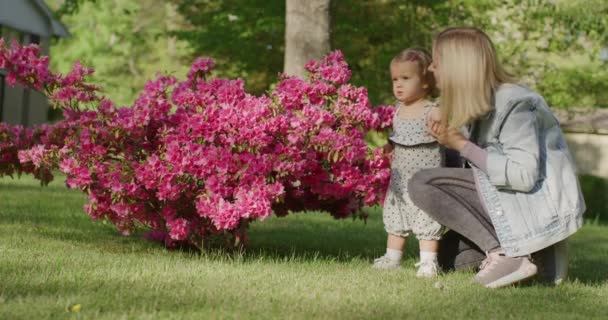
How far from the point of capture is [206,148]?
615 centimetres

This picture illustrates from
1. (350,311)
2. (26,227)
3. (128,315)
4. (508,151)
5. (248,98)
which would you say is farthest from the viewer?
(26,227)

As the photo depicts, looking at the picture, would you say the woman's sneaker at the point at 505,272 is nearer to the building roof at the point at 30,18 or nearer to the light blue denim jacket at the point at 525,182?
the light blue denim jacket at the point at 525,182

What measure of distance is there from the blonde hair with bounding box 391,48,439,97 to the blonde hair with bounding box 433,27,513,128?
543 millimetres

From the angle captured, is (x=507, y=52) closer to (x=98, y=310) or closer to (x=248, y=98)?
(x=248, y=98)

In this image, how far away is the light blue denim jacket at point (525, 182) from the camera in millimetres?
5438

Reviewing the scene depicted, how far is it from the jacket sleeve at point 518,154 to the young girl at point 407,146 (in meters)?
0.79

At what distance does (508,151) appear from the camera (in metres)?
5.50

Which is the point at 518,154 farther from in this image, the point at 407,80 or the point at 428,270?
the point at 407,80

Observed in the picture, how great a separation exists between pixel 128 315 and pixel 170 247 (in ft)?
10.4

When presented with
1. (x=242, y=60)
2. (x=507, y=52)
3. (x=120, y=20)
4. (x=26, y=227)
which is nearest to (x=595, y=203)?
(x=507, y=52)

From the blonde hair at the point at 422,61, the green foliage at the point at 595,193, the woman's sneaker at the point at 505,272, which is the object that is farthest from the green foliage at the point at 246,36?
the woman's sneaker at the point at 505,272

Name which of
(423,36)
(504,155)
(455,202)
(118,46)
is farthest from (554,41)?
(118,46)

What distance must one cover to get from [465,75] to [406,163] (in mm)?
969

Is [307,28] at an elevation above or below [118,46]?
below
